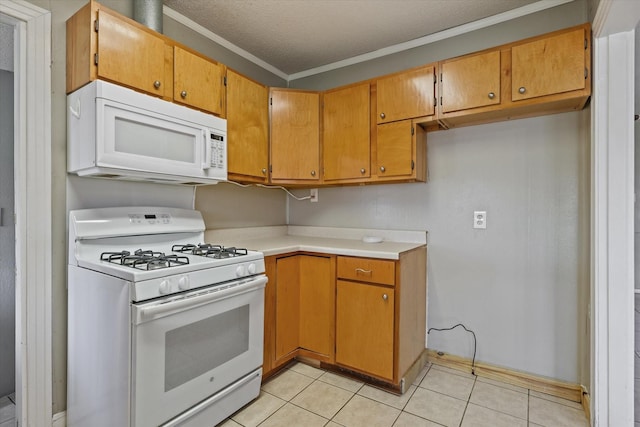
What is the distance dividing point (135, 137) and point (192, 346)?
103cm

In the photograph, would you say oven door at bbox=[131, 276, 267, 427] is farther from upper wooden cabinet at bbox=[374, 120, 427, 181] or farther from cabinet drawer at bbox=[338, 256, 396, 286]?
upper wooden cabinet at bbox=[374, 120, 427, 181]

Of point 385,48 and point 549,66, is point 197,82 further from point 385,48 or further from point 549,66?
point 549,66

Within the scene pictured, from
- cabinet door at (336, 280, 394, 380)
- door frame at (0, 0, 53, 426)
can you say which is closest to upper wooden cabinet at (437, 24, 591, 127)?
cabinet door at (336, 280, 394, 380)

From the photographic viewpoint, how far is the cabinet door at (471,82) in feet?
6.37

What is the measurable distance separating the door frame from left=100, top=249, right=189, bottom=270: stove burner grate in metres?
0.30

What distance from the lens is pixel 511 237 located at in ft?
7.06

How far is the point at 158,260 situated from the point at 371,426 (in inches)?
53.5

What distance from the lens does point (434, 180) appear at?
241cm

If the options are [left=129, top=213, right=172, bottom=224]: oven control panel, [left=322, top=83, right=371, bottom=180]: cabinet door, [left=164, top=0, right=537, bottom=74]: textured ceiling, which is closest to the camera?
[left=129, top=213, right=172, bottom=224]: oven control panel

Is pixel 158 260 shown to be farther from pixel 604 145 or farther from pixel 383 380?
pixel 604 145

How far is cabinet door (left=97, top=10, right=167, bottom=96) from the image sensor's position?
1.52 m

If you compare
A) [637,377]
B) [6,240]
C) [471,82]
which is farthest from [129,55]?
[637,377]

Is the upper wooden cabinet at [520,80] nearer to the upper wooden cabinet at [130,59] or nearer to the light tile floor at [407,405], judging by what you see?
the upper wooden cabinet at [130,59]

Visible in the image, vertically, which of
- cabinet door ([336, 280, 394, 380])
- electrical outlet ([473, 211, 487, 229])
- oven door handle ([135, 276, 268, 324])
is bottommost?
cabinet door ([336, 280, 394, 380])
